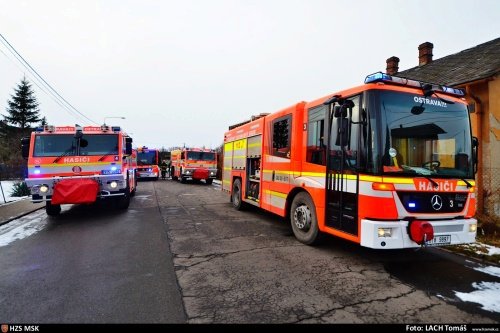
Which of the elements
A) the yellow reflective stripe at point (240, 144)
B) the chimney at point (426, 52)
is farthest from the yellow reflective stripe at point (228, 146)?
the chimney at point (426, 52)

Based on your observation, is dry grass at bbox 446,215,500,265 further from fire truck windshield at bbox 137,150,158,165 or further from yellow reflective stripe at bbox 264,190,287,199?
fire truck windshield at bbox 137,150,158,165

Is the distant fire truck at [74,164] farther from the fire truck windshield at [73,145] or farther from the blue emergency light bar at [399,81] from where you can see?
the blue emergency light bar at [399,81]

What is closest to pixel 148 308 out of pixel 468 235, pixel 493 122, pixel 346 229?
pixel 346 229

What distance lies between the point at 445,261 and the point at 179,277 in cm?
458

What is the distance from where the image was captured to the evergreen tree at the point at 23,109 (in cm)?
4469

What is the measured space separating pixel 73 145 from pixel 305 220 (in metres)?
7.44

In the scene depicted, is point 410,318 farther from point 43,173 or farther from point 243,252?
point 43,173

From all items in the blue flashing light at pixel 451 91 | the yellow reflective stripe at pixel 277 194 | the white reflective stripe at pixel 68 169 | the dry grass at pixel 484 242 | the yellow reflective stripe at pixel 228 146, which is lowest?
the dry grass at pixel 484 242

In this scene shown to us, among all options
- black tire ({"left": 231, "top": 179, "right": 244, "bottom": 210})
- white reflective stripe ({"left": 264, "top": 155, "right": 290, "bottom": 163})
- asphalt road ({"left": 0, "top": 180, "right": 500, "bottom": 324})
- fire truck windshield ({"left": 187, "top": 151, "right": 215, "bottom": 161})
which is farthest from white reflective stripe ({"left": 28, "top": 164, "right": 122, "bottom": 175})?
fire truck windshield ({"left": 187, "top": 151, "right": 215, "bottom": 161})

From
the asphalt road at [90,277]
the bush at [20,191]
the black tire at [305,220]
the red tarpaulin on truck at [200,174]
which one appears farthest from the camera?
the red tarpaulin on truck at [200,174]

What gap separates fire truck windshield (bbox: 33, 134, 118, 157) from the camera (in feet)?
30.0

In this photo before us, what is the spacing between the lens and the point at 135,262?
5109 millimetres

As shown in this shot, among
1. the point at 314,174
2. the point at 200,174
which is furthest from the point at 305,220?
the point at 200,174

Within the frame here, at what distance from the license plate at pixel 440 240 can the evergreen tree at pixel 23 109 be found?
5285cm
